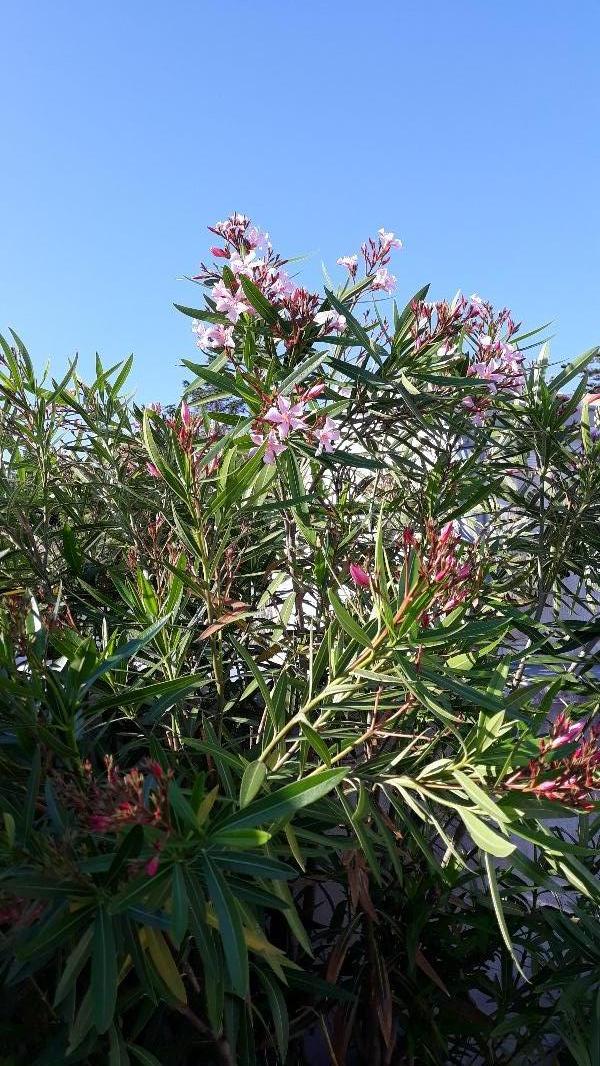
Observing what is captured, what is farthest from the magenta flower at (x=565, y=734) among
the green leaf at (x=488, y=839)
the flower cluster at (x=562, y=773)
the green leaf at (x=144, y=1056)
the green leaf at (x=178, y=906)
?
the green leaf at (x=144, y=1056)

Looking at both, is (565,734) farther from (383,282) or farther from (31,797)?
(383,282)

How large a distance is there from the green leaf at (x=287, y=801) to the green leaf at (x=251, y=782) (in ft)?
0.11

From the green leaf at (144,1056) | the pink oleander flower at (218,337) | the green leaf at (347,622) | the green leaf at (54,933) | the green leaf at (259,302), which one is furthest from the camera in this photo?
the pink oleander flower at (218,337)

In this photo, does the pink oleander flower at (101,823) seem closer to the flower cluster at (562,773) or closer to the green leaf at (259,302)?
the flower cluster at (562,773)

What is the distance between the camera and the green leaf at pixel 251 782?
1034 mm

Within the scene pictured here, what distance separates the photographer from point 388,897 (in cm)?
168

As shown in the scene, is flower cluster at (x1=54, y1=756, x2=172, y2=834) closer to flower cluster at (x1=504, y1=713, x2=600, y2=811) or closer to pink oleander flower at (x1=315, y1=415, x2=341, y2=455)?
flower cluster at (x1=504, y1=713, x2=600, y2=811)

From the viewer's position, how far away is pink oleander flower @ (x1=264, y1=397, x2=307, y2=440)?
133cm

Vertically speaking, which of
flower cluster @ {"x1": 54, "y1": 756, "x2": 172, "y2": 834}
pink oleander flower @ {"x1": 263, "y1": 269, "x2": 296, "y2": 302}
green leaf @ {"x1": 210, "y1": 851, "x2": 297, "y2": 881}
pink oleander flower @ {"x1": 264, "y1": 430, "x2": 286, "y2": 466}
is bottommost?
green leaf @ {"x1": 210, "y1": 851, "x2": 297, "y2": 881}

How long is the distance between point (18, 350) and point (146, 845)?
4.33ft

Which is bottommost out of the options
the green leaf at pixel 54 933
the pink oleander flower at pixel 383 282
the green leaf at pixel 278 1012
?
the green leaf at pixel 278 1012

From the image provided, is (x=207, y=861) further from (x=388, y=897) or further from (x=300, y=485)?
(x=388, y=897)

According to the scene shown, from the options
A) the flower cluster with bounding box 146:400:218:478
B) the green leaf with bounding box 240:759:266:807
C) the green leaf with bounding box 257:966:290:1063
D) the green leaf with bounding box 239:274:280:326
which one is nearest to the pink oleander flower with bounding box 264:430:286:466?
the flower cluster with bounding box 146:400:218:478

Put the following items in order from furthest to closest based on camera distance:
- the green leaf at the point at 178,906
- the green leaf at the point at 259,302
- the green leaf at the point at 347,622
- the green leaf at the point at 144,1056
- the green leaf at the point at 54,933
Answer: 1. the green leaf at the point at 259,302
2. the green leaf at the point at 144,1056
3. the green leaf at the point at 347,622
4. the green leaf at the point at 54,933
5. the green leaf at the point at 178,906
